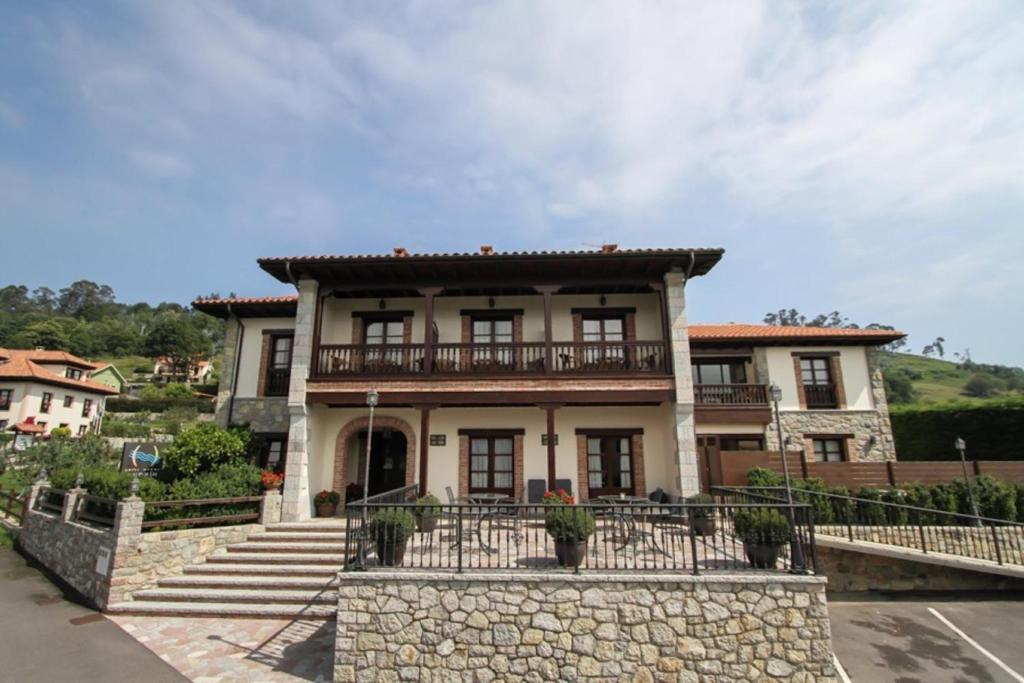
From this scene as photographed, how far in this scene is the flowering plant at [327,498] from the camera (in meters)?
12.4

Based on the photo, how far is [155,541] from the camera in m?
9.18

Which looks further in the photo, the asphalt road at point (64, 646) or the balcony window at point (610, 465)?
the balcony window at point (610, 465)

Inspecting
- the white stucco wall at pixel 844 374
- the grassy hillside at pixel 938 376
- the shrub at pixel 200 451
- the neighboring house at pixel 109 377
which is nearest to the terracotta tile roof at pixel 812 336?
the white stucco wall at pixel 844 374

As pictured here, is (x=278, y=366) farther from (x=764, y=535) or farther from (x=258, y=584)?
(x=764, y=535)

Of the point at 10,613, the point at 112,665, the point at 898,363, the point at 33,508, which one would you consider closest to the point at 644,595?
the point at 112,665

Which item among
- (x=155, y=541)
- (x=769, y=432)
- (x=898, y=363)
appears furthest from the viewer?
(x=898, y=363)

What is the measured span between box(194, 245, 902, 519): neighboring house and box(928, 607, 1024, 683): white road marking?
15.5 ft

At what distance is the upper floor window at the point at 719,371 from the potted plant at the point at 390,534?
12938mm

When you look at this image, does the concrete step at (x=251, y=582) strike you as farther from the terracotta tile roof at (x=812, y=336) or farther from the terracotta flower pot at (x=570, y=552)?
the terracotta tile roof at (x=812, y=336)

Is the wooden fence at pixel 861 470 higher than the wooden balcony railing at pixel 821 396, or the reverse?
the wooden balcony railing at pixel 821 396

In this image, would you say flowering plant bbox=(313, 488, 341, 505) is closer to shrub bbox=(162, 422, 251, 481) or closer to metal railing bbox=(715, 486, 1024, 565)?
shrub bbox=(162, 422, 251, 481)

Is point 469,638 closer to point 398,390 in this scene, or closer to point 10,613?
point 398,390

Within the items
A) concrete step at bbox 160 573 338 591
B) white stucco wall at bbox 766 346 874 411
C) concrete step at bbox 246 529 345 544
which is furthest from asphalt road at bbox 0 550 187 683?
white stucco wall at bbox 766 346 874 411

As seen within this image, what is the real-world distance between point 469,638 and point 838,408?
49.8 ft
